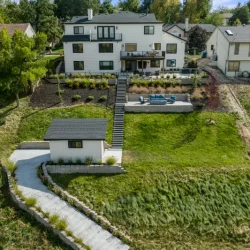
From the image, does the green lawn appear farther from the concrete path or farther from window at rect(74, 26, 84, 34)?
window at rect(74, 26, 84, 34)

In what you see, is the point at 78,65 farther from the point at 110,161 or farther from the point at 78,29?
the point at 110,161

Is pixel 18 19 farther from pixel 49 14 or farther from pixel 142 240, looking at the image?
pixel 142 240

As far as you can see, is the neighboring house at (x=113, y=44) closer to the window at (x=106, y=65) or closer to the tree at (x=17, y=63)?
the window at (x=106, y=65)

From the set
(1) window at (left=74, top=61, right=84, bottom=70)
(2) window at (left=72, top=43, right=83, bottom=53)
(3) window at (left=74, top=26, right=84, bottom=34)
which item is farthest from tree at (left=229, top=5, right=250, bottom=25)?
(1) window at (left=74, top=61, right=84, bottom=70)

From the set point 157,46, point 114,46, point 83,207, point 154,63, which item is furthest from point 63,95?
point 83,207

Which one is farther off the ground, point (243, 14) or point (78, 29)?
point (243, 14)

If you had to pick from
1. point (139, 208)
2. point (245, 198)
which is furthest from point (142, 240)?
point (245, 198)
